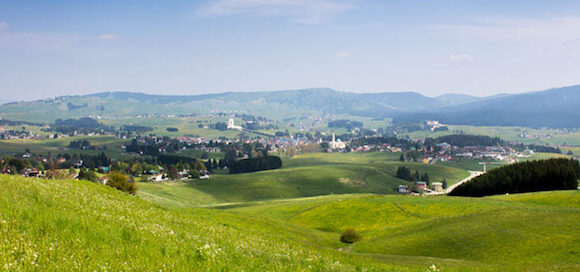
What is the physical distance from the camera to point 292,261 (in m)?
18.5

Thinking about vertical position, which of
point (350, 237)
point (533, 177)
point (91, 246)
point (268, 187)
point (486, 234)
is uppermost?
point (91, 246)

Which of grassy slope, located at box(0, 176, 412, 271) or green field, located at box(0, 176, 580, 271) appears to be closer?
grassy slope, located at box(0, 176, 412, 271)

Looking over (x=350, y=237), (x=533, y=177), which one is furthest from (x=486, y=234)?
(x=533, y=177)

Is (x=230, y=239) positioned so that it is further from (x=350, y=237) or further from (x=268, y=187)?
(x=268, y=187)

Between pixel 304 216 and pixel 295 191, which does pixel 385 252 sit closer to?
pixel 304 216

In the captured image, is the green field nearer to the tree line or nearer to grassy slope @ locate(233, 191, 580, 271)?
grassy slope @ locate(233, 191, 580, 271)

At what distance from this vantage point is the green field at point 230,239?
13.5 metres

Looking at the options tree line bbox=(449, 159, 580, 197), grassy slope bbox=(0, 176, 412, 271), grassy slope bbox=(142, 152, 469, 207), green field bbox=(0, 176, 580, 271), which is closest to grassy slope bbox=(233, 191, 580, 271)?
green field bbox=(0, 176, 580, 271)

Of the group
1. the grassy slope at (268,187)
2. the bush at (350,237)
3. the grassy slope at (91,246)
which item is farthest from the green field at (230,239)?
the grassy slope at (268,187)

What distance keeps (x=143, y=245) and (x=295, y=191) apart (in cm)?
15364

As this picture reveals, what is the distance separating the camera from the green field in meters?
13.5

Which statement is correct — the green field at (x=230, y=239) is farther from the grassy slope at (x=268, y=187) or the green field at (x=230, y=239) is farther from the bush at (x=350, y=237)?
the grassy slope at (x=268, y=187)

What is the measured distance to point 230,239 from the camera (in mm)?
23891

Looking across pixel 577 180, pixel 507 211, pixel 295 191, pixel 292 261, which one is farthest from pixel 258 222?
pixel 295 191
